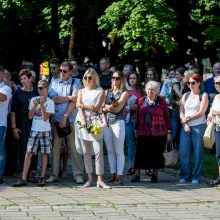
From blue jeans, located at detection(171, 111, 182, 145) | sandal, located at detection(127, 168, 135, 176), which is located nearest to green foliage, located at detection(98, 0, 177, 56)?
blue jeans, located at detection(171, 111, 182, 145)

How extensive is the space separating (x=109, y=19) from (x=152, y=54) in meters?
5.67

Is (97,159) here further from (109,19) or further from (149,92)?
(109,19)

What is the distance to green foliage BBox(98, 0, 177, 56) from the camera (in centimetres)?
2461

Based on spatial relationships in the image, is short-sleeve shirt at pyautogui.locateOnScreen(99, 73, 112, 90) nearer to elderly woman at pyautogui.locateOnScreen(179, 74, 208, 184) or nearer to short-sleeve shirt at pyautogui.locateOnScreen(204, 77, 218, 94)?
elderly woman at pyautogui.locateOnScreen(179, 74, 208, 184)

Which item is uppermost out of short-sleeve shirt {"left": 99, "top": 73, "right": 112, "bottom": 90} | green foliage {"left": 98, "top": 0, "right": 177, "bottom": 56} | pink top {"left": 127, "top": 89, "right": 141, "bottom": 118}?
green foliage {"left": 98, "top": 0, "right": 177, "bottom": 56}

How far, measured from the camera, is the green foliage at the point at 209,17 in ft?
95.9

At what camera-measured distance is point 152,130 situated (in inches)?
482

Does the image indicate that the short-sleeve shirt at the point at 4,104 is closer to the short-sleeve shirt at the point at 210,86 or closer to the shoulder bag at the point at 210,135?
the shoulder bag at the point at 210,135

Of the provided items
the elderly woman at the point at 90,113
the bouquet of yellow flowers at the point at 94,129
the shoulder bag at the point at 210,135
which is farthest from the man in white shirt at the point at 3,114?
the shoulder bag at the point at 210,135

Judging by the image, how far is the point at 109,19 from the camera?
83.6 ft

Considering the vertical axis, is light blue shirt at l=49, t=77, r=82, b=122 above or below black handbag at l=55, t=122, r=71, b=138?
above

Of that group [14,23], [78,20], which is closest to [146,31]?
[78,20]

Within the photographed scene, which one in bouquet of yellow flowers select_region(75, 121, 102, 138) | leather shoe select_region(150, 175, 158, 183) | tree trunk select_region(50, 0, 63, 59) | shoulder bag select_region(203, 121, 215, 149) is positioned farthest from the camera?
tree trunk select_region(50, 0, 63, 59)

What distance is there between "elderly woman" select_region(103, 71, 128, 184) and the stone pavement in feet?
1.27
